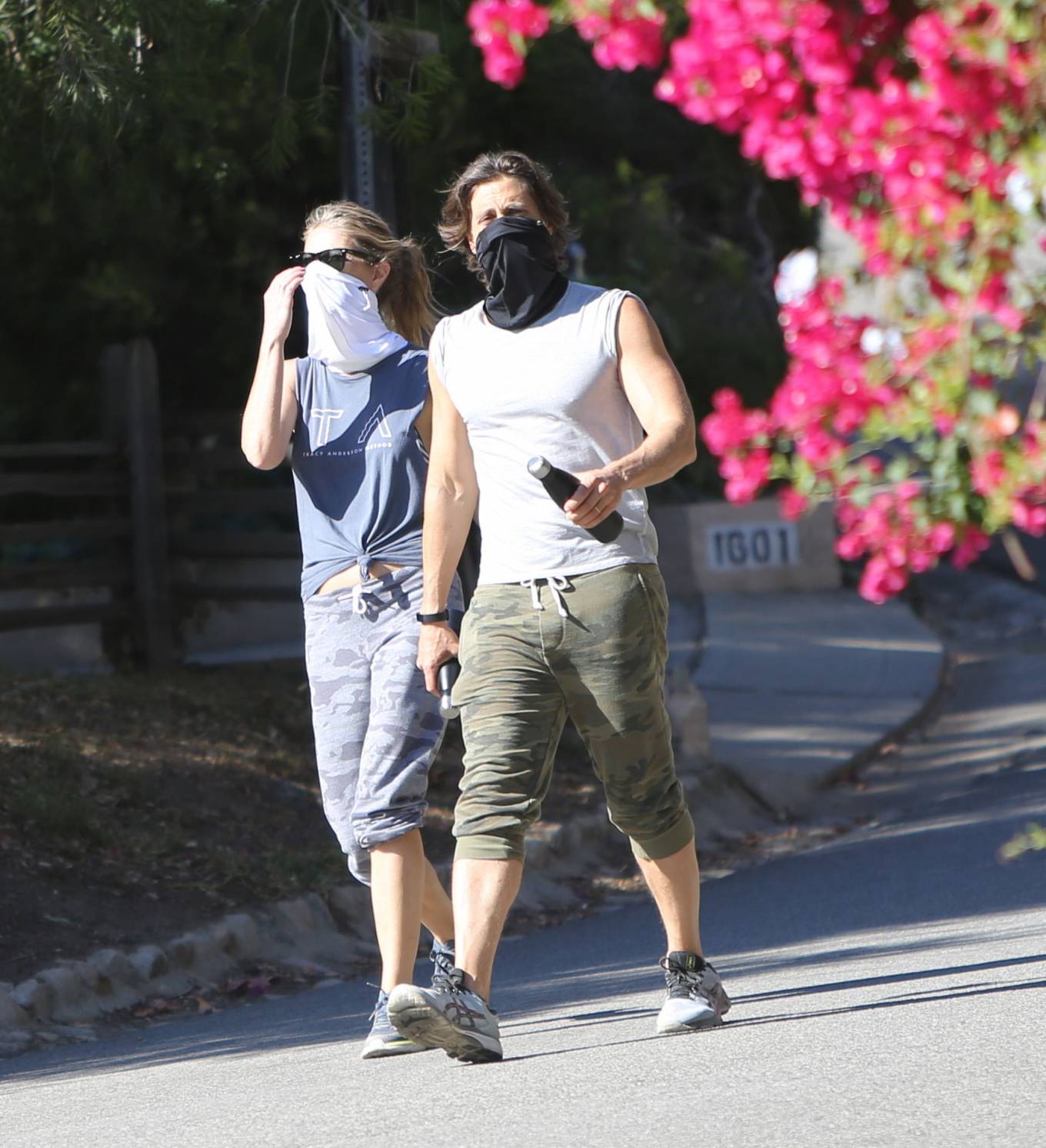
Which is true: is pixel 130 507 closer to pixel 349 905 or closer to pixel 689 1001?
pixel 349 905

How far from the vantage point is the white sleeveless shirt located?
14.0 feet

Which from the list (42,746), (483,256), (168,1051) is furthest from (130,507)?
(483,256)

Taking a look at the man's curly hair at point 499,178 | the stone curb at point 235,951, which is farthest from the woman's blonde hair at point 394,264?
the stone curb at point 235,951

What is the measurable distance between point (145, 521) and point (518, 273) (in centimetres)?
582

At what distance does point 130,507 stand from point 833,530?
793 cm

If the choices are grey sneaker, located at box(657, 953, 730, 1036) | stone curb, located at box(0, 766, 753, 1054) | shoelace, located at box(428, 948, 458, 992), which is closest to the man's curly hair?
shoelace, located at box(428, 948, 458, 992)

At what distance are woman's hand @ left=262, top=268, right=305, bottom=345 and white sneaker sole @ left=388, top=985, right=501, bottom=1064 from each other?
167cm

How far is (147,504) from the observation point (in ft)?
32.0

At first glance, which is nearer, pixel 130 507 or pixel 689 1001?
pixel 689 1001

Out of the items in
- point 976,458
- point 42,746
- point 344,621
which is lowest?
point 42,746

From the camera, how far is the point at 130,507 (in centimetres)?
980

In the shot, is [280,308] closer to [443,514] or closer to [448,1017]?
[443,514]

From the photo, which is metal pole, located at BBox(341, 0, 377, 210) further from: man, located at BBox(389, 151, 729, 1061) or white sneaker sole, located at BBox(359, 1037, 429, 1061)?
white sneaker sole, located at BBox(359, 1037, 429, 1061)

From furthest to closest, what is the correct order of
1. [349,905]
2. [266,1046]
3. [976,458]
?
[349,905] → [266,1046] → [976,458]
